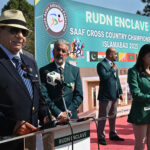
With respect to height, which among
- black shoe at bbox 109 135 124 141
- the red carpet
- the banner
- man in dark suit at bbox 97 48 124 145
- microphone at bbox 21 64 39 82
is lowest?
the red carpet

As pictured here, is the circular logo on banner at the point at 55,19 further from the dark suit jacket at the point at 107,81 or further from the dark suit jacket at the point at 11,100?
the dark suit jacket at the point at 11,100

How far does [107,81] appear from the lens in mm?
5559

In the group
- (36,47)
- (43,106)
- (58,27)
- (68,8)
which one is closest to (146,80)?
(43,106)

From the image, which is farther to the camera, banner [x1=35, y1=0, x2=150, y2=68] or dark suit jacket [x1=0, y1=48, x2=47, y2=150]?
banner [x1=35, y1=0, x2=150, y2=68]

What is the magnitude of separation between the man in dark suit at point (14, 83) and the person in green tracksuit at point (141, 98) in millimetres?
1584

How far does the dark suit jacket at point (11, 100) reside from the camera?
6.29ft

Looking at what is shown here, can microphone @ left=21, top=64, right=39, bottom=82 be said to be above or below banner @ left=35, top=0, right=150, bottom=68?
below

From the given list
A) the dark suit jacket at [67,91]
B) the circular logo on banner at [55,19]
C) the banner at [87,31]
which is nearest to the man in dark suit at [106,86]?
the banner at [87,31]

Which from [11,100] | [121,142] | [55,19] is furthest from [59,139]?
[55,19]

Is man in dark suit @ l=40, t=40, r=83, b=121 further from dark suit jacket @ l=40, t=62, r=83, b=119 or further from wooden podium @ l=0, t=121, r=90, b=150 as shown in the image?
wooden podium @ l=0, t=121, r=90, b=150

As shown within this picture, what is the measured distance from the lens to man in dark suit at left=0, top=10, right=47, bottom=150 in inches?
76.5

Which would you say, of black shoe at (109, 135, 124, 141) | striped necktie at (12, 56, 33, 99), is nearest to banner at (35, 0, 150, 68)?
black shoe at (109, 135, 124, 141)

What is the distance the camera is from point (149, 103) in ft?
11.3

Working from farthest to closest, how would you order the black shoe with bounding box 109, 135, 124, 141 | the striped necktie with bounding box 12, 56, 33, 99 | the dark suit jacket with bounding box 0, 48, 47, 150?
the black shoe with bounding box 109, 135, 124, 141 < the striped necktie with bounding box 12, 56, 33, 99 < the dark suit jacket with bounding box 0, 48, 47, 150
